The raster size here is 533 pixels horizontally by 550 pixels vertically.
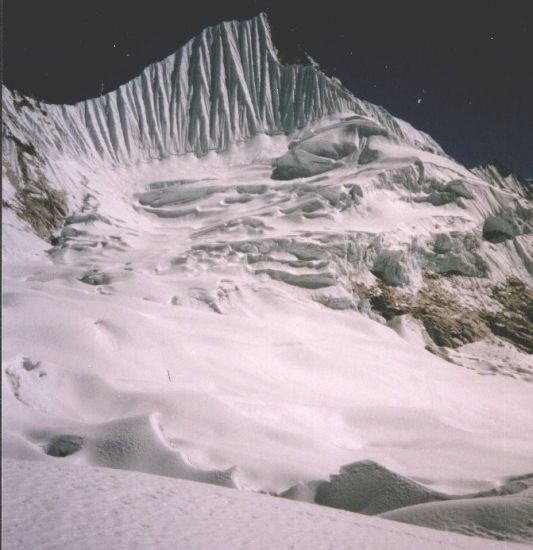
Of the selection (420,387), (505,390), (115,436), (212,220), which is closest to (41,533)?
(115,436)

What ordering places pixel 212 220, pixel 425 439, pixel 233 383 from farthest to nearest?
pixel 212 220
pixel 233 383
pixel 425 439

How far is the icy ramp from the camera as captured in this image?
9.35 ft

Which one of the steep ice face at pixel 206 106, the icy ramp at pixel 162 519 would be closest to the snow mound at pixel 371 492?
the icy ramp at pixel 162 519

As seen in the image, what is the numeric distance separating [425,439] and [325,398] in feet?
7.80

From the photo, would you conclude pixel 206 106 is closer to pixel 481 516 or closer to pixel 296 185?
pixel 296 185

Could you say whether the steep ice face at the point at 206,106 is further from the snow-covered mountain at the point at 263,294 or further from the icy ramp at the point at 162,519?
the icy ramp at the point at 162,519

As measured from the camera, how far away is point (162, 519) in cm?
353

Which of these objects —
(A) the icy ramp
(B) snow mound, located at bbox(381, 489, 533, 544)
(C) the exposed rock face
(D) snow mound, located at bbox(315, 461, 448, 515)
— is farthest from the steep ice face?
(B) snow mound, located at bbox(381, 489, 533, 544)

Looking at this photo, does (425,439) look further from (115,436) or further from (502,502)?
(115,436)

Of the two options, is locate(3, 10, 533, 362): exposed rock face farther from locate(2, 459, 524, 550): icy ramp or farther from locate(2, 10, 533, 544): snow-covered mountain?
locate(2, 459, 524, 550): icy ramp

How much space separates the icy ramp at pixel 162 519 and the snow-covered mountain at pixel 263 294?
0.60 metres

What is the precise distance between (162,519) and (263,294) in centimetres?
1351

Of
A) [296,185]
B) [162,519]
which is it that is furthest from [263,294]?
[162,519]

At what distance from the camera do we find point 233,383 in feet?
30.7
